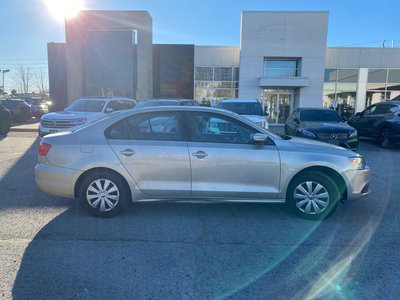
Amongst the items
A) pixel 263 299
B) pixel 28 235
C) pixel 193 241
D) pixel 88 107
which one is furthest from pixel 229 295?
pixel 88 107

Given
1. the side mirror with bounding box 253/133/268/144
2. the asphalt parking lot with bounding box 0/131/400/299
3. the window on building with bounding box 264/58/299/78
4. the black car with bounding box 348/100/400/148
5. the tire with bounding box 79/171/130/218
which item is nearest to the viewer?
the asphalt parking lot with bounding box 0/131/400/299

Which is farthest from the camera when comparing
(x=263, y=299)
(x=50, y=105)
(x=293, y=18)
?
(x=50, y=105)

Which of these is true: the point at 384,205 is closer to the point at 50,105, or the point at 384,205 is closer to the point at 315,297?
the point at 315,297

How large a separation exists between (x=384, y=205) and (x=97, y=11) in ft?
72.7

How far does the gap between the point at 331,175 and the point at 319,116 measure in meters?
7.46

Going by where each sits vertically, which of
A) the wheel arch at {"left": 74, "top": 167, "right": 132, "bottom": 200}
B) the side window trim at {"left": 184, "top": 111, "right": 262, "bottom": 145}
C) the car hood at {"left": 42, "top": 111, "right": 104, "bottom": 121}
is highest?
the side window trim at {"left": 184, "top": 111, "right": 262, "bottom": 145}

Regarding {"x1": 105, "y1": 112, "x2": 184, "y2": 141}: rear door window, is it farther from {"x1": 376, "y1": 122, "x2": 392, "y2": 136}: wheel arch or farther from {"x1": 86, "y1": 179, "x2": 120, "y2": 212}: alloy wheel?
{"x1": 376, "y1": 122, "x2": 392, "y2": 136}: wheel arch

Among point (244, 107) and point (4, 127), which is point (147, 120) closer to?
point (244, 107)

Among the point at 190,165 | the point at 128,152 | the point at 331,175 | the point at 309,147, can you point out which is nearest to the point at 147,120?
the point at 128,152

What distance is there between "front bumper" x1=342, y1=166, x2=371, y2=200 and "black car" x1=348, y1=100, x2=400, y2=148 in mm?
8574

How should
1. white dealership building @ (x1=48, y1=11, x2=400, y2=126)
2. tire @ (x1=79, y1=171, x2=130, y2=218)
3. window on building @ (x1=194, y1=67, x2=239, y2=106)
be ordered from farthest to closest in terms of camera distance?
window on building @ (x1=194, y1=67, x2=239, y2=106) < white dealership building @ (x1=48, y1=11, x2=400, y2=126) < tire @ (x1=79, y1=171, x2=130, y2=218)

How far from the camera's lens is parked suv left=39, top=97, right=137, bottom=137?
1155cm

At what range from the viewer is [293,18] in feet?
73.3

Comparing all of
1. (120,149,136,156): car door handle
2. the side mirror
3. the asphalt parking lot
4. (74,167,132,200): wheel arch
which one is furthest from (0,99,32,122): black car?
the side mirror
